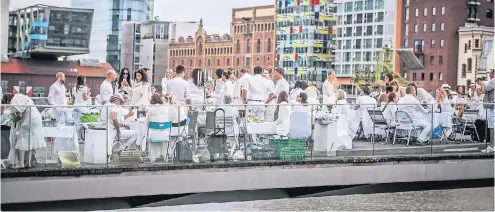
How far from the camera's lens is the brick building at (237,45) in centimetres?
14388

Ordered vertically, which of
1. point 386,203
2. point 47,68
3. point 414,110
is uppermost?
point 47,68

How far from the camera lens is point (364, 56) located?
129000 mm

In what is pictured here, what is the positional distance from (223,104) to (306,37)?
418 ft

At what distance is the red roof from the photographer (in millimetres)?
89938

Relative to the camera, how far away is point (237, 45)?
146625 millimetres

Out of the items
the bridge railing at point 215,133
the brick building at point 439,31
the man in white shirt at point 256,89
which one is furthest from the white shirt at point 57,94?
the brick building at point 439,31

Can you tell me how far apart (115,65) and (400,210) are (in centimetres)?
10797

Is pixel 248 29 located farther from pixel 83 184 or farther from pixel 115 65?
pixel 83 184

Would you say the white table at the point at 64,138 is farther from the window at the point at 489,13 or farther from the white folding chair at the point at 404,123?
the window at the point at 489,13

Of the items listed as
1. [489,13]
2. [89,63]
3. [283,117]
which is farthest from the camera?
[489,13]

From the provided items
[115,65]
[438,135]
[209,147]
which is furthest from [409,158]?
[115,65]

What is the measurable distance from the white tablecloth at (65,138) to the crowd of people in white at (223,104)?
0.14 m

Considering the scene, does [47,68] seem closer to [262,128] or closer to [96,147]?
[262,128]

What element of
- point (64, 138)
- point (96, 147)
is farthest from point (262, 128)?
point (64, 138)
